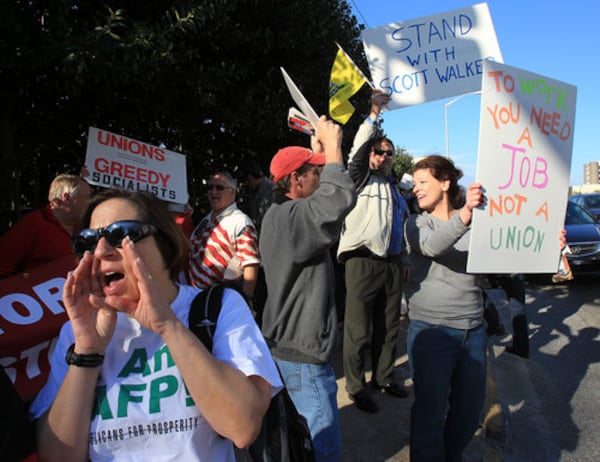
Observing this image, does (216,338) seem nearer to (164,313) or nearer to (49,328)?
(164,313)

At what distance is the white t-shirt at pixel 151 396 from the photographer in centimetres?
129

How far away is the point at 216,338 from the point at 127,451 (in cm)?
39

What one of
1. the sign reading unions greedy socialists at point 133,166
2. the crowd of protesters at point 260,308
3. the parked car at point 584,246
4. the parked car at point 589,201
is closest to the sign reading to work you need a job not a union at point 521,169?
the crowd of protesters at point 260,308

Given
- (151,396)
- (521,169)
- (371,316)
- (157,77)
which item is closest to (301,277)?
(151,396)

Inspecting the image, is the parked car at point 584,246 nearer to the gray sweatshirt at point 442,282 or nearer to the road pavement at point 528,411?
the road pavement at point 528,411

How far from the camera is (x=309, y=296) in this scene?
84.5 inches

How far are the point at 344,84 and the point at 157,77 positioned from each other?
247 centimetres

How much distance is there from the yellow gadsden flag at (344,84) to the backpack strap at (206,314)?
2.19 metres

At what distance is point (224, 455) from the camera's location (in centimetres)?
137

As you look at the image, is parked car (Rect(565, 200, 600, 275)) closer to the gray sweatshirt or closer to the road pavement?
the road pavement

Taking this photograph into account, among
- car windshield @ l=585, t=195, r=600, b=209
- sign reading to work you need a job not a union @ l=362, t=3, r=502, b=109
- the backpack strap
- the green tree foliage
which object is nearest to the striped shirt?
sign reading to work you need a job not a union @ l=362, t=3, r=502, b=109

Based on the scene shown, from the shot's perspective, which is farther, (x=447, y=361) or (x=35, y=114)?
(x=35, y=114)

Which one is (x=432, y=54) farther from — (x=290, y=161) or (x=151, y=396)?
(x=151, y=396)

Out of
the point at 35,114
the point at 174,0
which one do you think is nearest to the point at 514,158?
the point at 174,0
